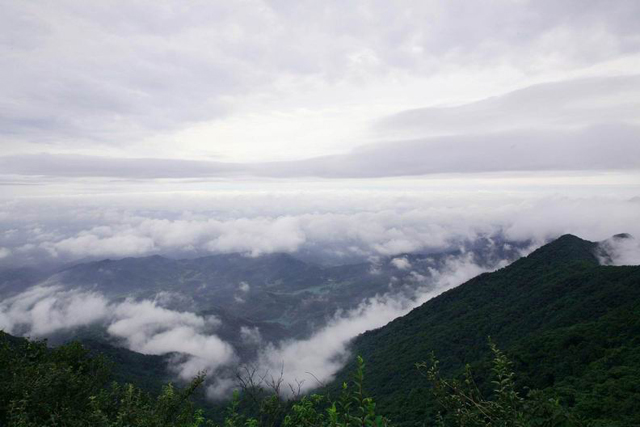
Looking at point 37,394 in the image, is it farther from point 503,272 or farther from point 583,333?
point 503,272

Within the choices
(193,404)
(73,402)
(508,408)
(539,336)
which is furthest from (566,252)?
(73,402)

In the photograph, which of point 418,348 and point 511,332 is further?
point 418,348

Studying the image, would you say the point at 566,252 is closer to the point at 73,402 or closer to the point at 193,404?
the point at 193,404

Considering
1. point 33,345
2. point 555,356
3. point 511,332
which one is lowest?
point 511,332

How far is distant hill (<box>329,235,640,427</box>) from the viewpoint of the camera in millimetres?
61094

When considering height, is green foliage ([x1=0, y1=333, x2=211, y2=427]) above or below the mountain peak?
above

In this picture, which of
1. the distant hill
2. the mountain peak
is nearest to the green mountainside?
the distant hill

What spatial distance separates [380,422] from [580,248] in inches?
8644

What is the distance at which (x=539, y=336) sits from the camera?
301 feet

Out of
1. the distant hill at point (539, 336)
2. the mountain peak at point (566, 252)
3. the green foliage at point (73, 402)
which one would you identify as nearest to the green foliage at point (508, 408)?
the green foliage at point (73, 402)

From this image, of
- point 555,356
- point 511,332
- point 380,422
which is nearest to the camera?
point 380,422

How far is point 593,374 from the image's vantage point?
64.6 metres

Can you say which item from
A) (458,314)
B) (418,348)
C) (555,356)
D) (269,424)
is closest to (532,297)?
(458,314)

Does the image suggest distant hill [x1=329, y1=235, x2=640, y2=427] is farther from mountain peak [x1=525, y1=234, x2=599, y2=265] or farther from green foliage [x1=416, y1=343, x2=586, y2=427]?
green foliage [x1=416, y1=343, x2=586, y2=427]
